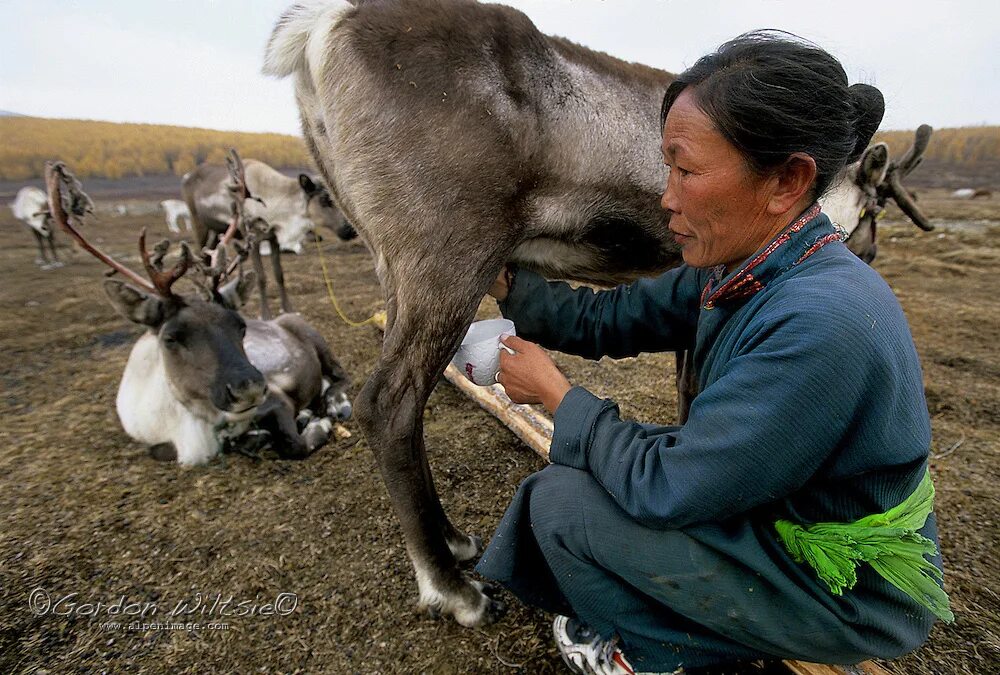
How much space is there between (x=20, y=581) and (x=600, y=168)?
2.99 m

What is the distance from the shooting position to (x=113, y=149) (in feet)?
134

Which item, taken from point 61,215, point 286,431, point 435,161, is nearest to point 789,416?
point 435,161

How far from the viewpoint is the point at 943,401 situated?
3.73 meters

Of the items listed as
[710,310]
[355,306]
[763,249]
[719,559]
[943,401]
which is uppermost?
[763,249]

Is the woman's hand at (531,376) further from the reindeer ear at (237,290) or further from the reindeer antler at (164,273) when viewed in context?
the reindeer ear at (237,290)

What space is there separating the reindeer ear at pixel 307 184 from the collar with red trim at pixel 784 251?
7349 mm

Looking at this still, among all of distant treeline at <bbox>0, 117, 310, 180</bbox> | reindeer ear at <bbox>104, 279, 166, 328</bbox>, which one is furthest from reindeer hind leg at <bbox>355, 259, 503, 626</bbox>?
distant treeline at <bbox>0, 117, 310, 180</bbox>

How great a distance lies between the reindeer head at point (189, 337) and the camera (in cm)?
296

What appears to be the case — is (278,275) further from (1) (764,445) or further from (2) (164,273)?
(1) (764,445)

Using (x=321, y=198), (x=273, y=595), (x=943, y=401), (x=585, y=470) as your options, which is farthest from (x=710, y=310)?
(x=321, y=198)

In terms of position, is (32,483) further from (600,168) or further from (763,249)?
(763,249)

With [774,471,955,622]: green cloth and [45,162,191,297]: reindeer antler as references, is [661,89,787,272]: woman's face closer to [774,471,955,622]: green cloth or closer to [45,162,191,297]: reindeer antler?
[774,471,955,622]: green cloth

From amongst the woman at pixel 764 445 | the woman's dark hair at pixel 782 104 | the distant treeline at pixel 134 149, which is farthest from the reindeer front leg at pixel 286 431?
the distant treeline at pixel 134 149

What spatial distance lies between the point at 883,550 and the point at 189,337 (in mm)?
3323
